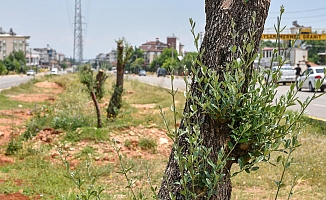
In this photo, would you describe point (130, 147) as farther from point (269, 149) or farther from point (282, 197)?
point (269, 149)

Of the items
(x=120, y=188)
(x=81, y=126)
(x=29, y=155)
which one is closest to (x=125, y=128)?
(x=81, y=126)

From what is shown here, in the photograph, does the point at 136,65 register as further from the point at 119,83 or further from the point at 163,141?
the point at 163,141

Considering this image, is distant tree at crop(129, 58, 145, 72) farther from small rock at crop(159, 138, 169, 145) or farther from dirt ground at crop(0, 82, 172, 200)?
small rock at crop(159, 138, 169, 145)

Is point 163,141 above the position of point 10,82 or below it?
below

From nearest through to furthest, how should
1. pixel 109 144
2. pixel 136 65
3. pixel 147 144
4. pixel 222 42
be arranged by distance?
pixel 222 42
pixel 109 144
pixel 147 144
pixel 136 65

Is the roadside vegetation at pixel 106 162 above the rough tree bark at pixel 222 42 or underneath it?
underneath

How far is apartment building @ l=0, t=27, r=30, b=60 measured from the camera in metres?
114

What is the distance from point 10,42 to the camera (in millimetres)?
118125

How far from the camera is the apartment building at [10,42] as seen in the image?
114312 millimetres

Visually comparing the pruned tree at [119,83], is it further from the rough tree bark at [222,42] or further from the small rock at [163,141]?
the rough tree bark at [222,42]

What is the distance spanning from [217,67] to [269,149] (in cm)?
55

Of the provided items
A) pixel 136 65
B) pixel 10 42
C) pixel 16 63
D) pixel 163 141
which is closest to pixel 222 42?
pixel 163 141

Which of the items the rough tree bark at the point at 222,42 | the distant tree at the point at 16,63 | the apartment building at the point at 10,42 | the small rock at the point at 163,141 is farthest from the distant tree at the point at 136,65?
the rough tree bark at the point at 222,42

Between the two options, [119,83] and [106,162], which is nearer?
[106,162]
